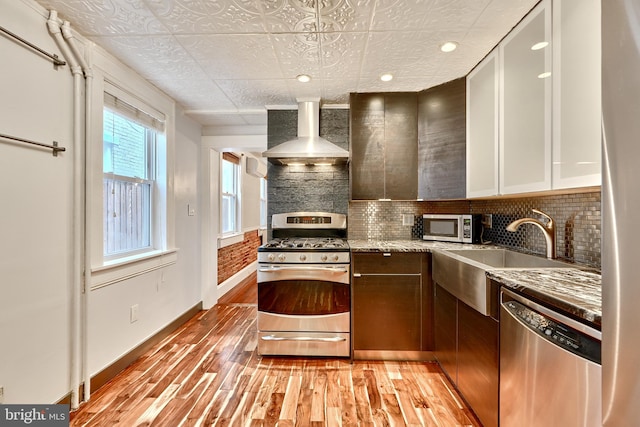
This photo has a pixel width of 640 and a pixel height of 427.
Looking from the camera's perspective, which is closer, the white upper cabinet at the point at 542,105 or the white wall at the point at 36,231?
the white upper cabinet at the point at 542,105

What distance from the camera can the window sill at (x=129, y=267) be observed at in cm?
178

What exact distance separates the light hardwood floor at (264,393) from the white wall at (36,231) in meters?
0.33

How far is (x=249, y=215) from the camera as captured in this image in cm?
505

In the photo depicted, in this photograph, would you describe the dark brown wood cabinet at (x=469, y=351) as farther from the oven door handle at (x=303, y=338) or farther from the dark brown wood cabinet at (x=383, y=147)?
the dark brown wood cabinet at (x=383, y=147)

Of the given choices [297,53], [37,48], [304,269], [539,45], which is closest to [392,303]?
[304,269]

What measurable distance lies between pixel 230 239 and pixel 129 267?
193cm

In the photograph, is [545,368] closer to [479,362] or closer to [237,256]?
[479,362]

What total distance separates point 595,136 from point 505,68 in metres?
0.85

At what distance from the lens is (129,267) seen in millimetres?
2062

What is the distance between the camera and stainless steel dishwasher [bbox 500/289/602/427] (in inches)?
31.8

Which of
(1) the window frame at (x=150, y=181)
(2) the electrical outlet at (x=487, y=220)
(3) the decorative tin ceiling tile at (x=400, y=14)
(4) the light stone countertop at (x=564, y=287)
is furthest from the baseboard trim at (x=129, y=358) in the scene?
(2) the electrical outlet at (x=487, y=220)

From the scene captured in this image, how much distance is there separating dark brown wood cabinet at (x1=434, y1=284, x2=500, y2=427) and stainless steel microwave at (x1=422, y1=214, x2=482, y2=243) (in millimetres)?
587

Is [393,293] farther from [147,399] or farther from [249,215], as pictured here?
[249,215]

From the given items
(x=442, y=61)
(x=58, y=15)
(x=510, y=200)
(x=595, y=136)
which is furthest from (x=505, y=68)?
(x=58, y=15)
